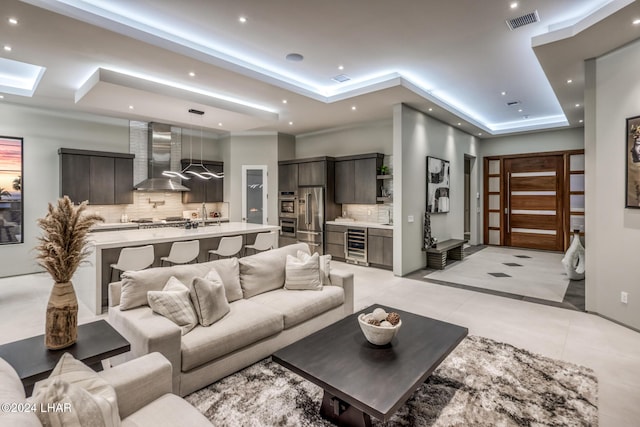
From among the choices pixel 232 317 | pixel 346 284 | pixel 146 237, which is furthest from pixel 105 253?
pixel 346 284

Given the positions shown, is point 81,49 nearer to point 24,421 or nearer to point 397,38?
point 397,38

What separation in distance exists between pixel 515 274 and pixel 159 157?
7790 mm

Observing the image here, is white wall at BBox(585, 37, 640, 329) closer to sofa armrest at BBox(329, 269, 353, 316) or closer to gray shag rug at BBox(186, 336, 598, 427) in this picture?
gray shag rug at BBox(186, 336, 598, 427)

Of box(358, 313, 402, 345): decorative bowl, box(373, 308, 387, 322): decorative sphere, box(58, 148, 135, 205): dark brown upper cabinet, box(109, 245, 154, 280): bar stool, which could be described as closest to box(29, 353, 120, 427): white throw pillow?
box(358, 313, 402, 345): decorative bowl

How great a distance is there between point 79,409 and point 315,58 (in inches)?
175

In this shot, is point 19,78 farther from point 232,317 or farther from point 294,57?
point 232,317

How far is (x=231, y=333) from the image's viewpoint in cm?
255

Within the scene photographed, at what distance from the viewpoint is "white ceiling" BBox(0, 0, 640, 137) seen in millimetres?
3307

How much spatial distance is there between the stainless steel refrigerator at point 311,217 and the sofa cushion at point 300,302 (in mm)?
3975

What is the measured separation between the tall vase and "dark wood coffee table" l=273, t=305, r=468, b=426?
125cm

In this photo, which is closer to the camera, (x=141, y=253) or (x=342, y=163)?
(x=141, y=253)

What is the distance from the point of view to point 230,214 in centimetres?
866

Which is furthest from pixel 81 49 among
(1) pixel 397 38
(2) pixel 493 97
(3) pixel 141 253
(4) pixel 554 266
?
(4) pixel 554 266

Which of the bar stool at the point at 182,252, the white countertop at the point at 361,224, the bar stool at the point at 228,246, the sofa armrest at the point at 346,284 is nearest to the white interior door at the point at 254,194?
the white countertop at the point at 361,224
